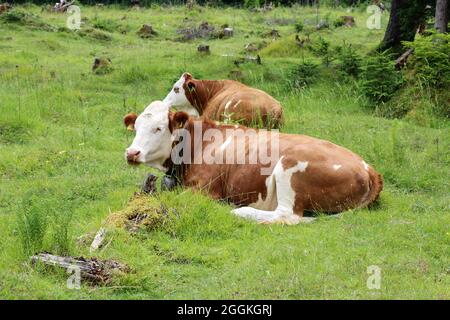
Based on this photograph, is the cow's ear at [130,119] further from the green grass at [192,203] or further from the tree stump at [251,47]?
the tree stump at [251,47]

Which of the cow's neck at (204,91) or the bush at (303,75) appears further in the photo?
the bush at (303,75)

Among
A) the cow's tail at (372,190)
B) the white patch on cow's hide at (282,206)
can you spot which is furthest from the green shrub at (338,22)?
the white patch on cow's hide at (282,206)

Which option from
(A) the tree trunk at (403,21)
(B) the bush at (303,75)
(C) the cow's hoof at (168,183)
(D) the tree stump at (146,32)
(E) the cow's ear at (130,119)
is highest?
(A) the tree trunk at (403,21)

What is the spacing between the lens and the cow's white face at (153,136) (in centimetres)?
913

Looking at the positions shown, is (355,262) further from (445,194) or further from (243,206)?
(445,194)

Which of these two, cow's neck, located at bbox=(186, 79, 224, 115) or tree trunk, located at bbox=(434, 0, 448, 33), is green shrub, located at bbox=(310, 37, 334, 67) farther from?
cow's neck, located at bbox=(186, 79, 224, 115)

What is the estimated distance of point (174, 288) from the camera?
20.9 ft

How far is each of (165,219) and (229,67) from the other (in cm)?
1017

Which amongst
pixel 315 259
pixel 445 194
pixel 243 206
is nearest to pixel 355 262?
pixel 315 259

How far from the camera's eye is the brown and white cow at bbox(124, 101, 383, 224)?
8.31 m

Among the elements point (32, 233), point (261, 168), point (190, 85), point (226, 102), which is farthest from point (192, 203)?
point (190, 85)

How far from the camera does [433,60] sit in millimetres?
13781

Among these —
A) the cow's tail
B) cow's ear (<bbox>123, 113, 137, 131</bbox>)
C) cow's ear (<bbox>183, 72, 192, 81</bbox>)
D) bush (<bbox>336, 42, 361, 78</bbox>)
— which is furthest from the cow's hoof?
bush (<bbox>336, 42, 361, 78</bbox>)

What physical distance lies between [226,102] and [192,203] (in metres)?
5.41
